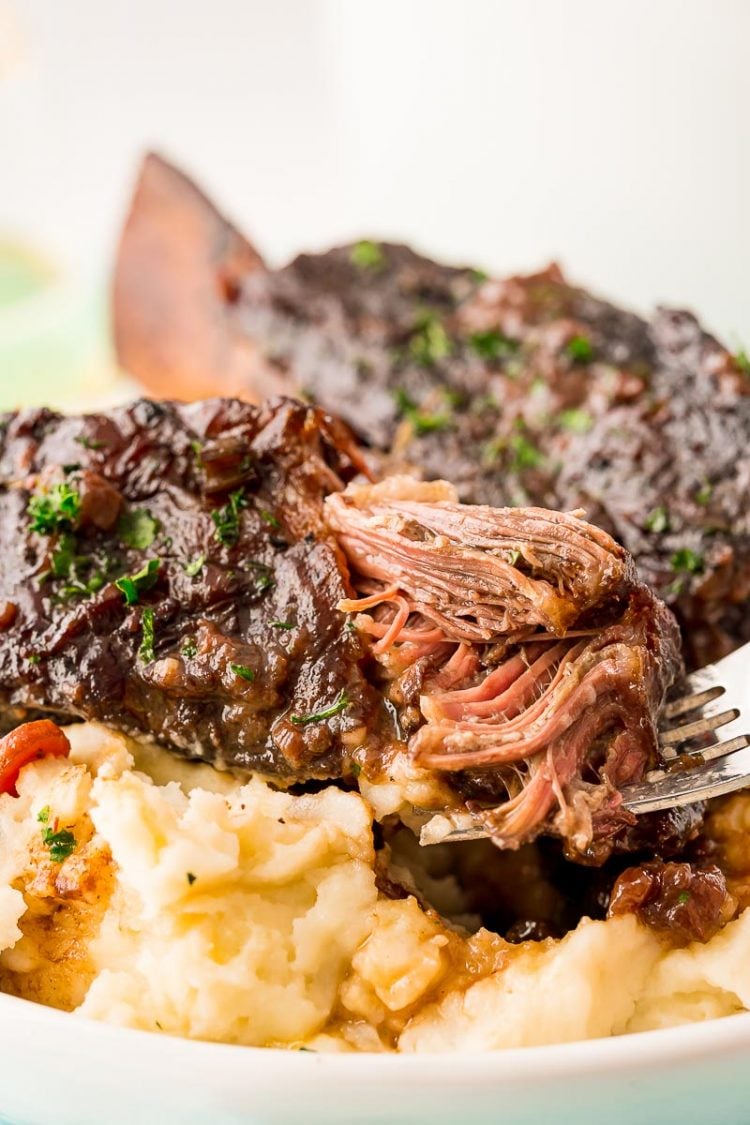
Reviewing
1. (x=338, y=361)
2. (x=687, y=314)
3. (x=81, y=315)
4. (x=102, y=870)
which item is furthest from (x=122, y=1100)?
(x=81, y=315)

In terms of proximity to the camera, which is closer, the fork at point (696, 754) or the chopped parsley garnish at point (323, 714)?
the fork at point (696, 754)

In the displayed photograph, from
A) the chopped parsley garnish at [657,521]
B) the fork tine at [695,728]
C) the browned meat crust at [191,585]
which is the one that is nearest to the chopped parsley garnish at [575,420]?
the chopped parsley garnish at [657,521]

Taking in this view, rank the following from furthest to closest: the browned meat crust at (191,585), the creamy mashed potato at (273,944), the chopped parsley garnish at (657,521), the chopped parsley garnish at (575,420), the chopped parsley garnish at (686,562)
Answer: the chopped parsley garnish at (575,420)
the chopped parsley garnish at (657,521)
the chopped parsley garnish at (686,562)
the browned meat crust at (191,585)
the creamy mashed potato at (273,944)

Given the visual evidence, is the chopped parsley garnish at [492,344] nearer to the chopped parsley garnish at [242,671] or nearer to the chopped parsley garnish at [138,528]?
the chopped parsley garnish at [138,528]

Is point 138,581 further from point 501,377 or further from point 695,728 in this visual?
point 501,377

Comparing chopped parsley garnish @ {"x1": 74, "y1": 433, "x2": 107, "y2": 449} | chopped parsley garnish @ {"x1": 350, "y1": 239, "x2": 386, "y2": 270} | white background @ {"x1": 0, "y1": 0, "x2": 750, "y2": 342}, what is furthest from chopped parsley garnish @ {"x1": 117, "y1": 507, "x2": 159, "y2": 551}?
white background @ {"x1": 0, "y1": 0, "x2": 750, "y2": 342}

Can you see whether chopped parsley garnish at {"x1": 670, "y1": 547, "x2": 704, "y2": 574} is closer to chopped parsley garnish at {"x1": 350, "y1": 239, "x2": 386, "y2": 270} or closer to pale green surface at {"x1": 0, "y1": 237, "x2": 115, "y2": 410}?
chopped parsley garnish at {"x1": 350, "y1": 239, "x2": 386, "y2": 270}

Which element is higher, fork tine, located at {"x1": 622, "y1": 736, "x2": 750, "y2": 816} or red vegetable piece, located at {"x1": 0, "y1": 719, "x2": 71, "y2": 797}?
red vegetable piece, located at {"x1": 0, "y1": 719, "x2": 71, "y2": 797}

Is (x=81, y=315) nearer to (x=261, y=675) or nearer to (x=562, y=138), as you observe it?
(x=562, y=138)
